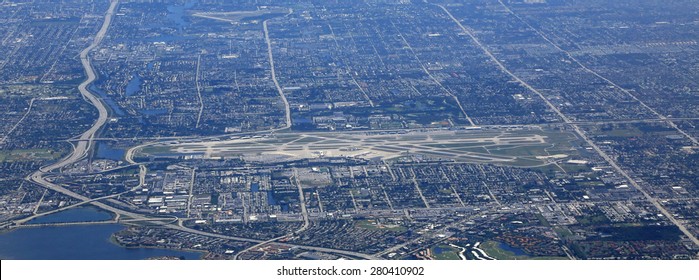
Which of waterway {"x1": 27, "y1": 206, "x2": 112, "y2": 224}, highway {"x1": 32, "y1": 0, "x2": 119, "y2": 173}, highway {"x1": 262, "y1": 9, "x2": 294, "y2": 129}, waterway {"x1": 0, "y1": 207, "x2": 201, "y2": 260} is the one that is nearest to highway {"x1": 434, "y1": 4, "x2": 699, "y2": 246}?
highway {"x1": 262, "y1": 9, "x2": 294, "y2": 129}

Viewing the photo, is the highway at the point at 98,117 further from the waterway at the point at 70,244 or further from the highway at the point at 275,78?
the highway at the point at 275,78

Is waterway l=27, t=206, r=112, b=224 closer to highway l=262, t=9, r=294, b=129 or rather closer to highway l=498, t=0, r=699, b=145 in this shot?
highway l=262, t=9, r=294, b=129

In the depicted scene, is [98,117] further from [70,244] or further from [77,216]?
[70,244]

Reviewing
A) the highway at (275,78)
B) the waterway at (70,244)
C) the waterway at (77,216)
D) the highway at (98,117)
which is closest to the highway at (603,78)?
the highway at (275,78)

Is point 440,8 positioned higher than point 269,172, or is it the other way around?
point 269,172

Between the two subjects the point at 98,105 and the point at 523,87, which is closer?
the point at 98,105

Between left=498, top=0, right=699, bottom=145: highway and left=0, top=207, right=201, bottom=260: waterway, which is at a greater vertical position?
left=0, top=207, right=201, bottom=260: waterway

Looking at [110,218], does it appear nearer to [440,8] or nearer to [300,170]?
[300,170]

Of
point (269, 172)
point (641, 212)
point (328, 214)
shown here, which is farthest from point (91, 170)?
point (641, 212)
